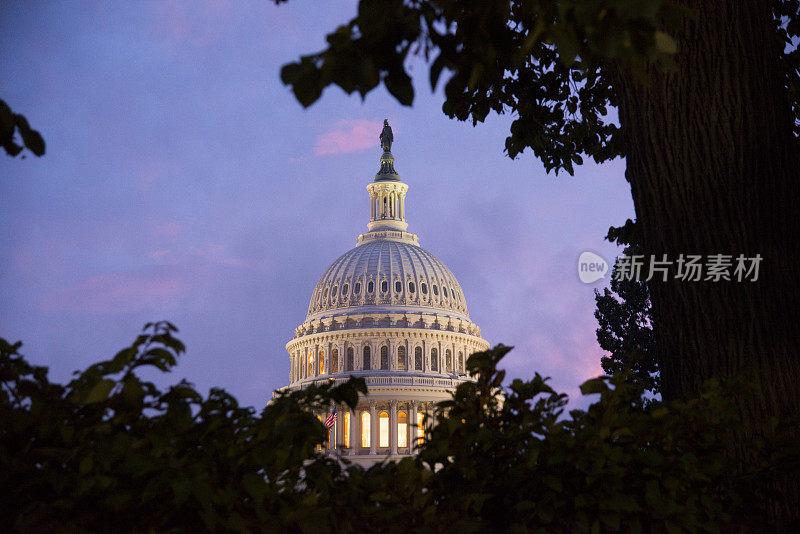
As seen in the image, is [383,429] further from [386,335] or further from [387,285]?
[387,285]

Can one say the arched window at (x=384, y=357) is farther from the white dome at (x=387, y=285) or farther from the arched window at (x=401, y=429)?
the arched window at (x=401, y=429)

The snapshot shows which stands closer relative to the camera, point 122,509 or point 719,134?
point 122,509

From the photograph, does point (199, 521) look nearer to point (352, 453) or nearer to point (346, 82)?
point (346, 82)

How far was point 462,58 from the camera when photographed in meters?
3.29

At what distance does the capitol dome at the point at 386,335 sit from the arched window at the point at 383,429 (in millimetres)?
128

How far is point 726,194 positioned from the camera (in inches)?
187

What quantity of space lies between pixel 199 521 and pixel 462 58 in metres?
2.09

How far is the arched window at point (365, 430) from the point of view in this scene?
334 feet

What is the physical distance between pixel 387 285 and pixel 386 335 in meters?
7.69

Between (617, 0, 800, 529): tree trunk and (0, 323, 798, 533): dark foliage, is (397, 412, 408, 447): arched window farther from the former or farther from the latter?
(0, 323, 798, 533): dark foliage

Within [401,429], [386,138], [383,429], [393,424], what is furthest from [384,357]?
[386,138]

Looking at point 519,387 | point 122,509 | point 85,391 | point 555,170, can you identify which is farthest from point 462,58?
point 555,170

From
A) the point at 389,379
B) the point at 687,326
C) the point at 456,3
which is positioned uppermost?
the point at 389,379

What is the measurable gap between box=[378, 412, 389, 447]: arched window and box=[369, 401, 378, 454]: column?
627 mm
